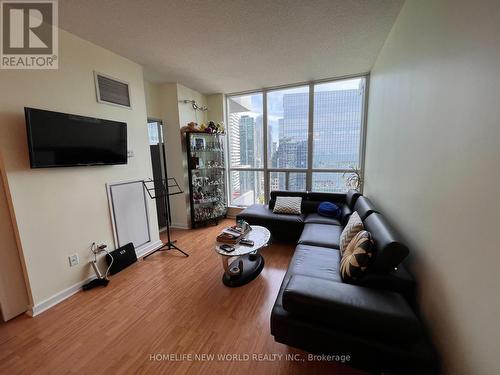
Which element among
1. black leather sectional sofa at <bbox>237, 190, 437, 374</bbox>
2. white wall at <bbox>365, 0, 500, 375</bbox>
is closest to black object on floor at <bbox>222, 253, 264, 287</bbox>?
black leather sectional sofa at <bbox>237, 190, 437, 374</bbox>

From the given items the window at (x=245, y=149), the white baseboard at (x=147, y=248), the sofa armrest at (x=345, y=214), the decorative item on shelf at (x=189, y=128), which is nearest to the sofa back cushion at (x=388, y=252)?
the sofa armrest at (x=345, y=214)

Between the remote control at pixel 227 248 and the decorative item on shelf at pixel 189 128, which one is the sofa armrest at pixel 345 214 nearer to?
the remote control at pixel 227 248

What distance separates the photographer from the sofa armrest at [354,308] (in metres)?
1.05

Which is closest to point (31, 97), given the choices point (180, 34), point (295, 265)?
point (180, 34)

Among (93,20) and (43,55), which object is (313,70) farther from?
(43,55)

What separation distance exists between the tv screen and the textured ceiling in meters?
0.89

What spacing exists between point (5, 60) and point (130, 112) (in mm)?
1070

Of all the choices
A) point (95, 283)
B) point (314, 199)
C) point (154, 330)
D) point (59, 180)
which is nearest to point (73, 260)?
point (95, 283)

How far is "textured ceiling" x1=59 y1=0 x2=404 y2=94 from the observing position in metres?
1.72

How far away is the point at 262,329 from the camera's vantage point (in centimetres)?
162

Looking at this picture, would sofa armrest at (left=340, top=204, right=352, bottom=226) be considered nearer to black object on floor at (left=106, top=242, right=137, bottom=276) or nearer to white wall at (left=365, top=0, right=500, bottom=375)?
white wall at (left=365, top=0, right=500, bottom=375)

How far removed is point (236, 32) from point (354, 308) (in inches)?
102

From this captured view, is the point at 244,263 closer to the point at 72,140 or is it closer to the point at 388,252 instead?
the point at 388,252

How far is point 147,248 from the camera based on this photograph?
2936 mm
